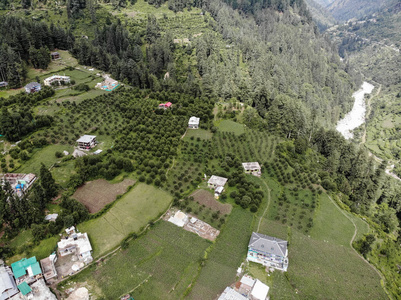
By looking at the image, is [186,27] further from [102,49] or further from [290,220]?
[290,220]

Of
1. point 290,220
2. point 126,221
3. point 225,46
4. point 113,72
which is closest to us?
point 126,221

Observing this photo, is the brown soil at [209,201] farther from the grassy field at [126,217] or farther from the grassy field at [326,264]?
the grassy field at [326,264]

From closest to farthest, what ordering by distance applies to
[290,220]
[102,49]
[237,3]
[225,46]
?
[290,220] < [102,49] < [225,46] < [237,3]

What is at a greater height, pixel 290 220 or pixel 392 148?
pixel 290 220

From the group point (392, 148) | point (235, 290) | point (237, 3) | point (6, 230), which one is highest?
point (237, 3)

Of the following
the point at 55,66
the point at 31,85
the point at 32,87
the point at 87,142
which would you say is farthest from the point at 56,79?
the point at 87,142

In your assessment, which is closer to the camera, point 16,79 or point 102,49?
point 16,79

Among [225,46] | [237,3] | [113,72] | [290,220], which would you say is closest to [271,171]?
[290,220]
